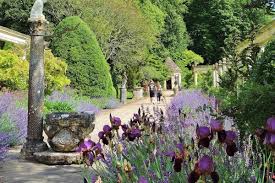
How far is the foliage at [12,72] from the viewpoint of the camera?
17.3 meters

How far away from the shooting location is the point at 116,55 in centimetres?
3322

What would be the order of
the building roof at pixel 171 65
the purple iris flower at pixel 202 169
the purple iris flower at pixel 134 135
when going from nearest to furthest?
the purple iris flower at pixel 202 169, the purple iris flower at pixel 134 135, the building roof at pixel 171 65

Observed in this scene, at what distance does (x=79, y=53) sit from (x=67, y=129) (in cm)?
1465

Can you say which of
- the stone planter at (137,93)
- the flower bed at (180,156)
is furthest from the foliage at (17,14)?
the flower bed at (180,156)

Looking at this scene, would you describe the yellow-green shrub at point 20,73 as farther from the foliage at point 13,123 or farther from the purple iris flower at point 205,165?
the purple iris flower at point 205,165

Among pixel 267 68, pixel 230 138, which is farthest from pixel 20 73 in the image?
pixel 230 138

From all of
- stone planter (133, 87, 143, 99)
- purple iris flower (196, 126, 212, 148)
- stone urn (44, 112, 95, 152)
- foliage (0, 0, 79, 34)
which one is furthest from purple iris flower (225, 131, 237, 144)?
stone planter (133, 87, 143, 99)

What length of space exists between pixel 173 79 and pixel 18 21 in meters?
23.2

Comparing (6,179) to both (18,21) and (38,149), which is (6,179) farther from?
(18,21)

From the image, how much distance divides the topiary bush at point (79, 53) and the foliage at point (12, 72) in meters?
4.32

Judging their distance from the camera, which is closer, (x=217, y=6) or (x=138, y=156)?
(x=138, y=156)

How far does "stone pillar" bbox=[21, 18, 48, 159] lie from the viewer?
8086 mm

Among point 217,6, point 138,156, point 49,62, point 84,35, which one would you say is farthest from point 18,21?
point 138,156

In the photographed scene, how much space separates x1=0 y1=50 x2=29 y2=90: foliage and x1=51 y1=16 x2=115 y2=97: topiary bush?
432 cm
